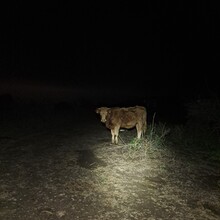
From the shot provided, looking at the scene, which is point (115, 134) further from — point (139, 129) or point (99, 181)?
point (99, 181)

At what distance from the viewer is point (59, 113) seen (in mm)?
15039

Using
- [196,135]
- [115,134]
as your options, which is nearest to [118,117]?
[115,134]

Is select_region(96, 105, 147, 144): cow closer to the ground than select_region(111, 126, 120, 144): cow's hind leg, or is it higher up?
higher up

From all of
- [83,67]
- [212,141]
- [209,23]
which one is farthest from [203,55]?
[83,67]

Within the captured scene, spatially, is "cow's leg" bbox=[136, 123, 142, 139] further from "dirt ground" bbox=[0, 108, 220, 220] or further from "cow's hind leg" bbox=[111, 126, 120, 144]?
"cow's hind leg" bbox=[111, 126, 120, 144]

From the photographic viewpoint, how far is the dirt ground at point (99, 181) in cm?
536

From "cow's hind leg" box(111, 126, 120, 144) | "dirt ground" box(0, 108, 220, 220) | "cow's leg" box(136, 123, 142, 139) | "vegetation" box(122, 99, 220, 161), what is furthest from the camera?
"cow's leg" box(136, 123, 142, 139)

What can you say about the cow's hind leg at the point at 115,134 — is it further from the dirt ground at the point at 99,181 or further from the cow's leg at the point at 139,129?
the cow's leg at the point at 139,129

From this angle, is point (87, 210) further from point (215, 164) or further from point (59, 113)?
point (59, 113)

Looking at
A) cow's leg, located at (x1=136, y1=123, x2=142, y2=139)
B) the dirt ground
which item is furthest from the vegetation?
the dirt ground

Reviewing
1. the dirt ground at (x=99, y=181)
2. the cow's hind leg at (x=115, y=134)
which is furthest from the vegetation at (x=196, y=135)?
the cow's hind leg at (x=115, y=134)

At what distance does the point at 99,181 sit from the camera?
6.62 metres

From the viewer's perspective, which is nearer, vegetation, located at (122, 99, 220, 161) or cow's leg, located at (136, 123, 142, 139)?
vegetation, located at (122, 99, 220, 161)

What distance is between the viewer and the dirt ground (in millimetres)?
5359
